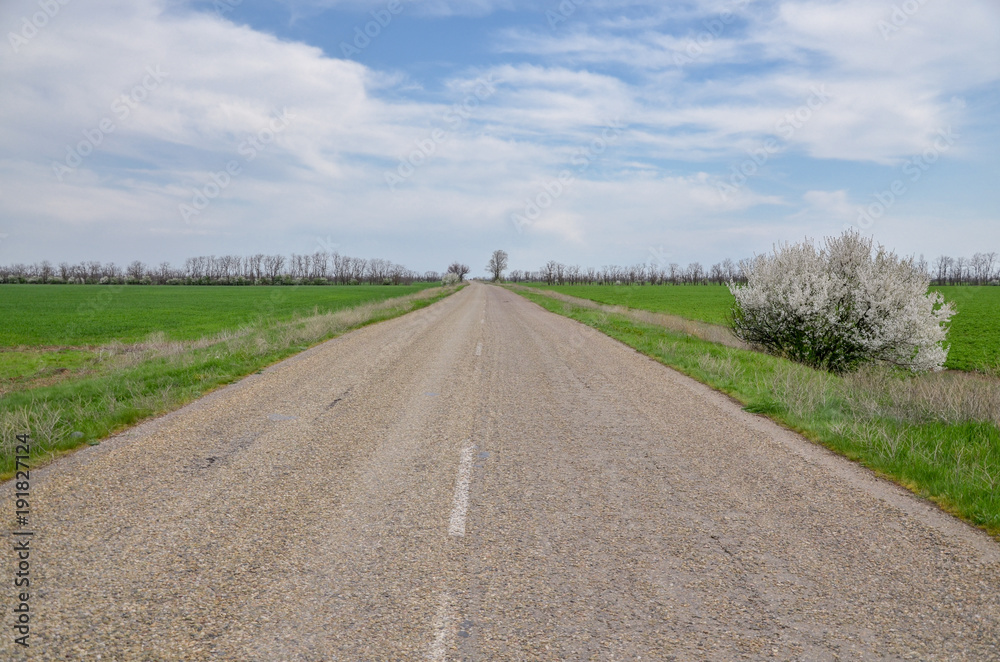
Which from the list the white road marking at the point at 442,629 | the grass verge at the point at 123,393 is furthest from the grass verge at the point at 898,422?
the grass verge at the point at 123,393

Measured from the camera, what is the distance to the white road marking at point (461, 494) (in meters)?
4.43

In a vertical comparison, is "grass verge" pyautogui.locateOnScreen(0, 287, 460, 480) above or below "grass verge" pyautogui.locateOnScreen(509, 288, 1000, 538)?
below

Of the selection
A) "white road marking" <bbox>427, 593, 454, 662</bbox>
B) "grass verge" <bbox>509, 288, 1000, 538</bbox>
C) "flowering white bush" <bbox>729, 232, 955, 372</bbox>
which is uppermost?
"flowering white bush" <bbox>729, 232, 955, 372</bbox>

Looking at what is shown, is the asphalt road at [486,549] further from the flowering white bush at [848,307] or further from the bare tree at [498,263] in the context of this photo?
the bare tree at [498,263]

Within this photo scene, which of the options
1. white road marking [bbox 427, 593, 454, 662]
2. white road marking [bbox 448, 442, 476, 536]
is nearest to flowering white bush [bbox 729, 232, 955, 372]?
white road marking [bbox 448, 442, 476, 536]

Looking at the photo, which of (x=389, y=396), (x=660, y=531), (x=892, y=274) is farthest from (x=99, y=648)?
(x=892, y=274)

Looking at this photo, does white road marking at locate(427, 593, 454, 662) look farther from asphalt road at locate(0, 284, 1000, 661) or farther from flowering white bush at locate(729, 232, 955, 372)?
flowering white bush at locate(729, 232, 955, 372)

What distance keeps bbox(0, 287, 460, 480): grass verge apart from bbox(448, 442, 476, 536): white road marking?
4.65 m

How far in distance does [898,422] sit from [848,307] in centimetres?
670

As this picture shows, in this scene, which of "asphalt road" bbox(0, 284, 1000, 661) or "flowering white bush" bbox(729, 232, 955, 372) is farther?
"flowering white bush" bbox(729, 232, 955, 372)

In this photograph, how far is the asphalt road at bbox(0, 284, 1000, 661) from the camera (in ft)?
10.1

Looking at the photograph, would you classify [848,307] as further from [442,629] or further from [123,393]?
[123,393]

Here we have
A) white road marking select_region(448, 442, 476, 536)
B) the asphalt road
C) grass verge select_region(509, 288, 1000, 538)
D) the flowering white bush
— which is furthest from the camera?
the flowering white bush

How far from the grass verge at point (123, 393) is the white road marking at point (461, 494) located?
465 cm
